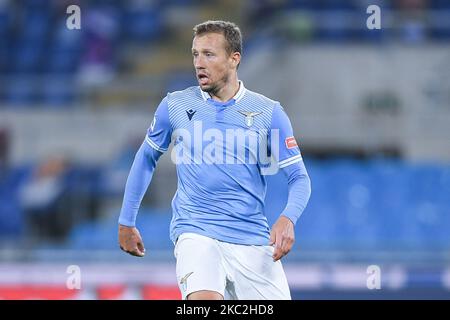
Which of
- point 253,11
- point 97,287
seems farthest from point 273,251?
point 253,11

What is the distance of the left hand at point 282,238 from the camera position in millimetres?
5570

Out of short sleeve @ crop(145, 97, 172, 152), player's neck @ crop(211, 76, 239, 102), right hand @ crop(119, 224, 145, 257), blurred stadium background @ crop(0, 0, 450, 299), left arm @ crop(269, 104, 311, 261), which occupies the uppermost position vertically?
blurred stadium background @ crop(0, 0, 450, 299)

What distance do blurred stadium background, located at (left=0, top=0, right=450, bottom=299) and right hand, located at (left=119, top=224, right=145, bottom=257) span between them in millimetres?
3371

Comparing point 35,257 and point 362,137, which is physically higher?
point 362,137

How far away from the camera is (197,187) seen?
588 cm

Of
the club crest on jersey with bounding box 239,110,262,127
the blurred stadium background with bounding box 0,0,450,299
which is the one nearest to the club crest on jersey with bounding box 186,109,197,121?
the club crest on jersey with bounding box 239,110,262,127

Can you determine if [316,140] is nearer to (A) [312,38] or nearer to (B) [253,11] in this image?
(A) [312,38]

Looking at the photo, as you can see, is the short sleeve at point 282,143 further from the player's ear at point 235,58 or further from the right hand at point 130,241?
the right hand at point 130,241

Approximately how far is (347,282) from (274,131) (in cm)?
453

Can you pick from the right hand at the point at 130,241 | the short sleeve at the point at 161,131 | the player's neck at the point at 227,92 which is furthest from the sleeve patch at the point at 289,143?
the right hand at the point at 130,241

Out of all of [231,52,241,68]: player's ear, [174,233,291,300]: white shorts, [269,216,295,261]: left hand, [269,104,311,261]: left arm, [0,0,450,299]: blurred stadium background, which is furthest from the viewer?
[0,0,450,299]: blurred stadium background

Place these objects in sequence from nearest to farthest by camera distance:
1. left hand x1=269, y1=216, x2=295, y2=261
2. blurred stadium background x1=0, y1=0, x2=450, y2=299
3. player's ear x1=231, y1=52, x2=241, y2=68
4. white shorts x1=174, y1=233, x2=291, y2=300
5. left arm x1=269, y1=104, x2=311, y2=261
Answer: left hand x1=269, y1=216, x2=295, y2=261, white shorts x1=174, y1=233, x2=291, y2=300, left arm x1=269, y1=104, x2=311, y2=261, player's ear x1=231, y1=52, x2=241, y2=68, blurred stadium background x1=0, y1=0, x2=450, y2=299

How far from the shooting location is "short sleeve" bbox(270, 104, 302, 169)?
589 centimetres

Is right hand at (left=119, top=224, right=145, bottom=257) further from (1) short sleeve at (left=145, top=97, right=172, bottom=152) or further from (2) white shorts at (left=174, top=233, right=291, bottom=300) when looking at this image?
(1) short sleeve at (left=145, top=97, right=172, bottom=152)
